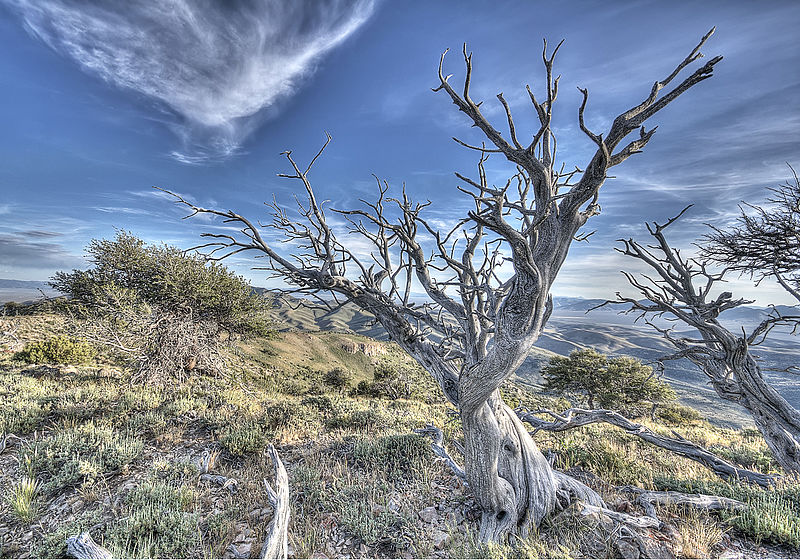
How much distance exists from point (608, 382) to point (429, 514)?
1094 inches

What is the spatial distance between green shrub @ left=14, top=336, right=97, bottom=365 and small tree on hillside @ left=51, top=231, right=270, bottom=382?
4.07 meters

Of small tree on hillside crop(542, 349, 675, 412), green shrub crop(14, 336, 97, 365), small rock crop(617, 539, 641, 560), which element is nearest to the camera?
small rock crop(617, 539, 641, 560)

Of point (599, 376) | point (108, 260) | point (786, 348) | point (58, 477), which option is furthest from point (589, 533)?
point (786, 348)

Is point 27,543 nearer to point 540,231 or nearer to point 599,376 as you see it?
point 540,231

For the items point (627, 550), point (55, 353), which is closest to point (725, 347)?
point (627, 550)

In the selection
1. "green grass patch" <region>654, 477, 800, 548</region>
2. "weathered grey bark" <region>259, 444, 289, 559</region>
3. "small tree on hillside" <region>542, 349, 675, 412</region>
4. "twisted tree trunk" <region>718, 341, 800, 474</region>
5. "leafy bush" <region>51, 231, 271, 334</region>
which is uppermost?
"leafy bush" <region>51, 231, 271, 334</region>

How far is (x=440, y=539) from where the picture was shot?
4133 millimetres

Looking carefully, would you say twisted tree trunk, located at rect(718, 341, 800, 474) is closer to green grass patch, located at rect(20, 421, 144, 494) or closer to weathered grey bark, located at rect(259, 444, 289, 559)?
weathered grey bark, located at rect(259, 444, 289, 559)

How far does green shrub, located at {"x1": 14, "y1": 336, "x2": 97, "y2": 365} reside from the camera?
622 inches

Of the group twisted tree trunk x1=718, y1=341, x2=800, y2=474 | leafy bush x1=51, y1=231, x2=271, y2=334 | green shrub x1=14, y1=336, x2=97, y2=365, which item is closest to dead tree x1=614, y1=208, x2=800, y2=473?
twisted tree trunk x1=718, y1=341, x2=800, y2=474

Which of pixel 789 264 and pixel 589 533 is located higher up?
pixel 789 264

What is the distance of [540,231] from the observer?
3.23 metres

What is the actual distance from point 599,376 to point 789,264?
23.7 m

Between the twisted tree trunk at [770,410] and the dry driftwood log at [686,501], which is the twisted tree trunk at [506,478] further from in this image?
the twisted tree trunk at [770,410]
